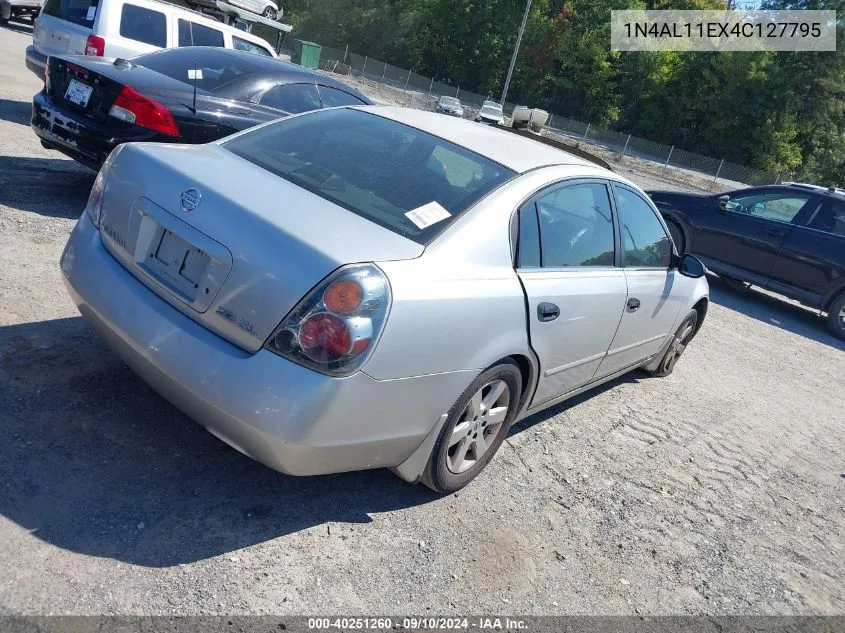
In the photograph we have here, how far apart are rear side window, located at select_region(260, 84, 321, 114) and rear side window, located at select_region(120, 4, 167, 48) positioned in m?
4.27

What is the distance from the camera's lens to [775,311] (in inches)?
422

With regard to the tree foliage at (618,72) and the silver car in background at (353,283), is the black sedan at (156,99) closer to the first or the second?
the silver car in background at (353,283)

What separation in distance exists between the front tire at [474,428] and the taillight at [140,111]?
374cm

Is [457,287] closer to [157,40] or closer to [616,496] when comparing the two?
[616,496]

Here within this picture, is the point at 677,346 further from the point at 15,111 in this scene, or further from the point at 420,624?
the point at 15,111

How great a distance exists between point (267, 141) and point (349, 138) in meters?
0.42

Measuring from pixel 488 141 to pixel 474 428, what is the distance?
163 cm

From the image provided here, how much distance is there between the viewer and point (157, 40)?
1019 cm

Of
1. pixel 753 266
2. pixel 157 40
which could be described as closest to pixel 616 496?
pixel 753 266

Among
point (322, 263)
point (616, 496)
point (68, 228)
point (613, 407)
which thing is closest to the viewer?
point (322, 263)

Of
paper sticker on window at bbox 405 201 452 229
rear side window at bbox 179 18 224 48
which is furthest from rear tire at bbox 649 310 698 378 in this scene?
rear side window at bbox 179 18 224 48

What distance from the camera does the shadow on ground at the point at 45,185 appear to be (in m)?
6.12

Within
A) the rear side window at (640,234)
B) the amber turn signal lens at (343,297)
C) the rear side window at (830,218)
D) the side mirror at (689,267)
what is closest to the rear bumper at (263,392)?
the amber turn signal lens at (343,297)

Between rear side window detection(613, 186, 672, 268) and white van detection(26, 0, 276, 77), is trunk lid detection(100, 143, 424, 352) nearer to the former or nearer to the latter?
rear side window detection(613, 186, 672, 268)
